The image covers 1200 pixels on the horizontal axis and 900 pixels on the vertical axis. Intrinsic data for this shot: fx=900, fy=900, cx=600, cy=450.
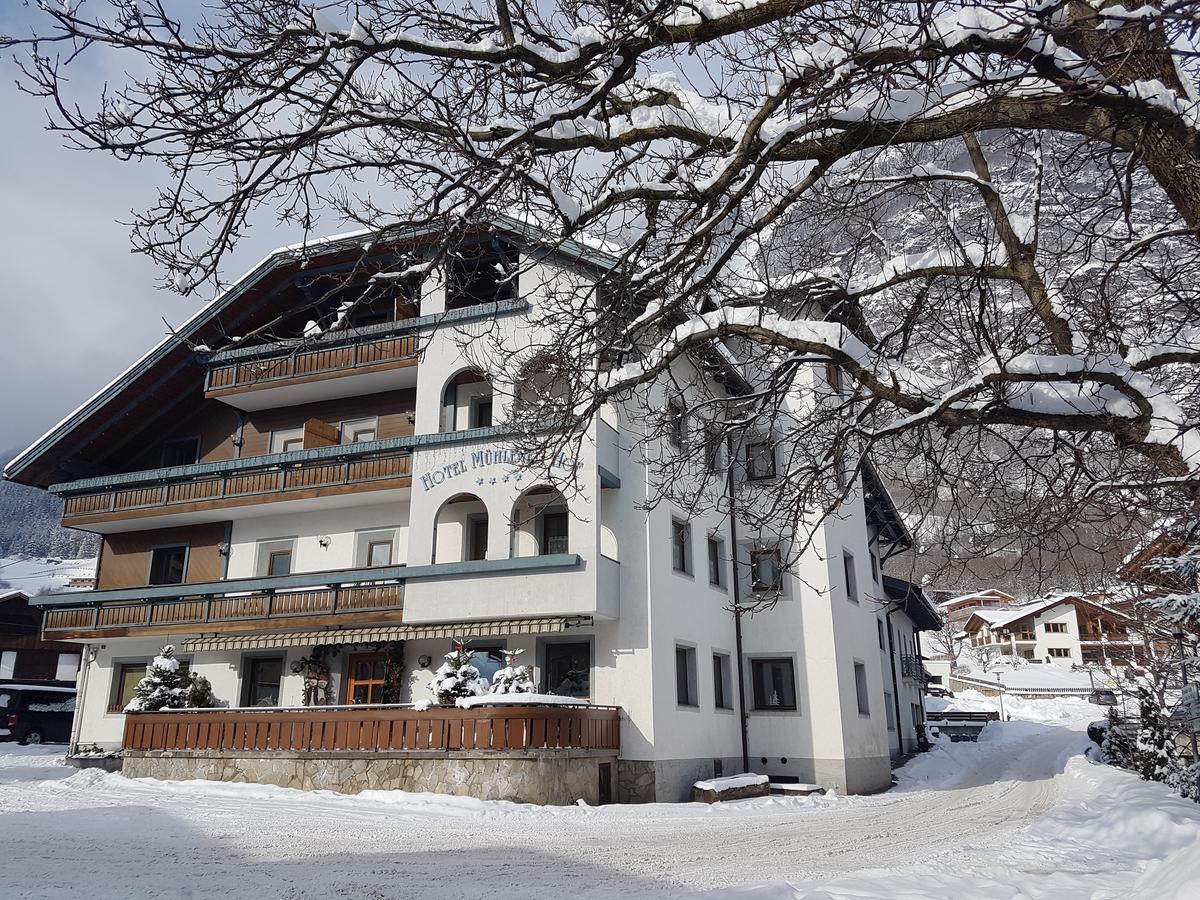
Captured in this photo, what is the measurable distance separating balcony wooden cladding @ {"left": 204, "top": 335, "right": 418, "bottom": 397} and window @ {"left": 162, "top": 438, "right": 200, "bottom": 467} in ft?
9.85

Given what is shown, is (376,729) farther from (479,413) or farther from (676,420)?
(676,420)

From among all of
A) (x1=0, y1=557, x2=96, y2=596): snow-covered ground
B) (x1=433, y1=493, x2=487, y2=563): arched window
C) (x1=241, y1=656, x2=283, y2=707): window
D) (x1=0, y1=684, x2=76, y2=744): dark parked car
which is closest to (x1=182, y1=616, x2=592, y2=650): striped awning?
(x1=241, y1=656, x2=283, y2=707): window

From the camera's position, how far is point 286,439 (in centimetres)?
2602

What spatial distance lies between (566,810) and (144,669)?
1595 centimetres

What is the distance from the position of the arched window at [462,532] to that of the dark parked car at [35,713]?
21.8 meters

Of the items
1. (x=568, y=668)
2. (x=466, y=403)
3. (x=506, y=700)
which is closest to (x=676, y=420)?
(x=506, y=700)

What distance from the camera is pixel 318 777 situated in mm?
17828

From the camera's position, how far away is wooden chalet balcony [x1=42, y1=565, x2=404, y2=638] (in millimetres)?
21062

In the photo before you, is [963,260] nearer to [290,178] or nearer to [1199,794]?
[290,178]

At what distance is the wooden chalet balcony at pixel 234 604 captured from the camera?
2106 cm

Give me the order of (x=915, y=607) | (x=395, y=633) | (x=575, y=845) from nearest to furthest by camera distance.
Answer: (x=575, y=845) → (x=395, y=633) → (x=915, y=607)

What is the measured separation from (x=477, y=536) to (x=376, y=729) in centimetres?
564

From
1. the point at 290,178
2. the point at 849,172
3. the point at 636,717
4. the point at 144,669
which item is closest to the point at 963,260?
the point at 849,172

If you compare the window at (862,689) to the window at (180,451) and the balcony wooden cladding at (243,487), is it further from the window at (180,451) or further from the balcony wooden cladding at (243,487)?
the window at (180,451)
